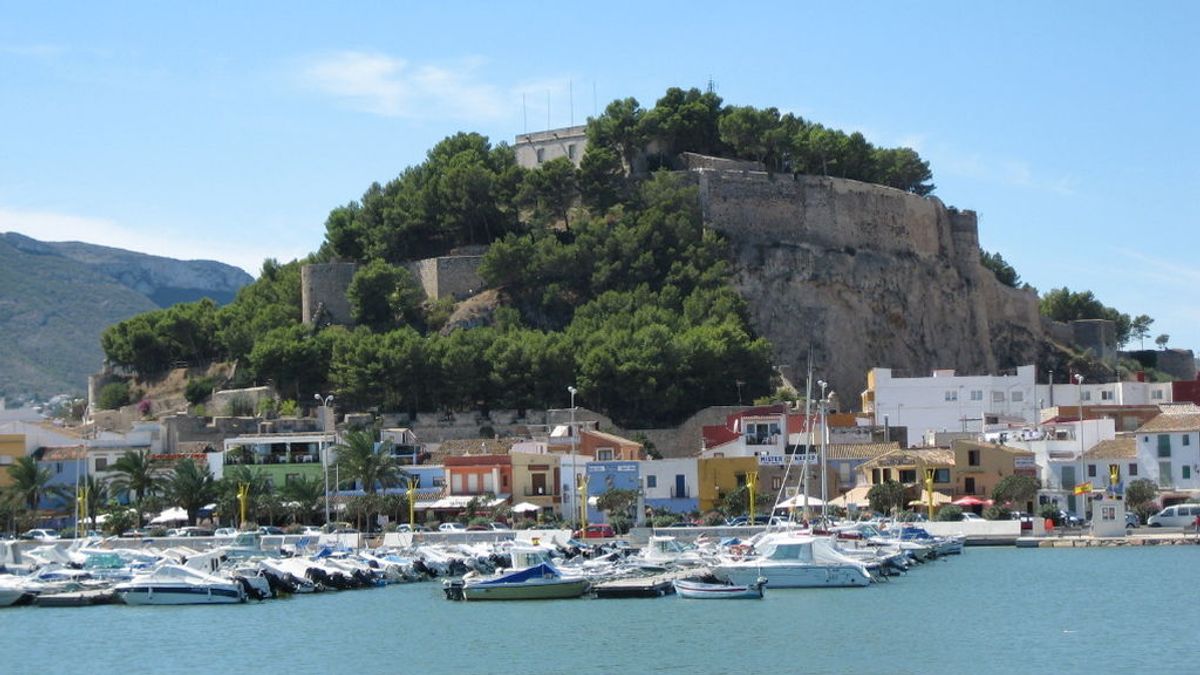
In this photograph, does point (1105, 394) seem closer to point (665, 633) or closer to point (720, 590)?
point (720, 590)

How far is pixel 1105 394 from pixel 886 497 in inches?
1014

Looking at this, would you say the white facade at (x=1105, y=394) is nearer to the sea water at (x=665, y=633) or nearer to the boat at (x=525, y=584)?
the sea water at (x=665, y=633)

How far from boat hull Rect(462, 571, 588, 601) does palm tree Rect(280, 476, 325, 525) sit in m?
18.2

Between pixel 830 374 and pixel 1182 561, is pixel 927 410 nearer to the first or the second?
pixel 830 374

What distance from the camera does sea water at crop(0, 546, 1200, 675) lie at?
35.4m

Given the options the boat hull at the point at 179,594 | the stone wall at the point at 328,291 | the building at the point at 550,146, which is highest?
the building at the point at 550,146

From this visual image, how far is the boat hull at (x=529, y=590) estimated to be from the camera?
45125 millimetres

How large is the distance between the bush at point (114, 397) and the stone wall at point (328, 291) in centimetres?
893

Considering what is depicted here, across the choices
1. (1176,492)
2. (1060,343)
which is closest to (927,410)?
(1176,492)

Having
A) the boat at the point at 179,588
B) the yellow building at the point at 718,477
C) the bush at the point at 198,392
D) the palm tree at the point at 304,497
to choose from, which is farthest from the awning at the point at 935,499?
the bush at the point at 198,392

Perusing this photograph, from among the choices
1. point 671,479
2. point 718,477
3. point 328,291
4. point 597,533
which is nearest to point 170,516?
point 597,533

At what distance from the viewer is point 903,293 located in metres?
91.9

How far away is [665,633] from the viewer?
39.2 metres

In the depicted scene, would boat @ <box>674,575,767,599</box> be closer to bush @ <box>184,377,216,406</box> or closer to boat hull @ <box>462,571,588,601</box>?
boat hull @ <box>462,571,588,601</box>
